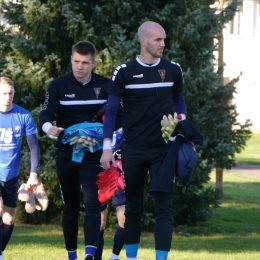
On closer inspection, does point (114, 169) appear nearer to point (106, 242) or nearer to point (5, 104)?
point (5, 104)

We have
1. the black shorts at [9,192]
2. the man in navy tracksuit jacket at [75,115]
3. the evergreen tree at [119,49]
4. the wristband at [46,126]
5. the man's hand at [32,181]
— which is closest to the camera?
the wristband at [46,126]

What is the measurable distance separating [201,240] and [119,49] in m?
3.75

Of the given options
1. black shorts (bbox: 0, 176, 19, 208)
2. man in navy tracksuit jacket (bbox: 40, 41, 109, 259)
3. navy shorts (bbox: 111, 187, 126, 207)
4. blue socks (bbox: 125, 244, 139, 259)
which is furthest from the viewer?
navy shorts (bbox: 111, 187, 126, 207)

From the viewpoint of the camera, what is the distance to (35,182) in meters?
7.71

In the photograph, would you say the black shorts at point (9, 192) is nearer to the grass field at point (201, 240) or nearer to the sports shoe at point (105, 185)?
the grass field at point (201, 240)

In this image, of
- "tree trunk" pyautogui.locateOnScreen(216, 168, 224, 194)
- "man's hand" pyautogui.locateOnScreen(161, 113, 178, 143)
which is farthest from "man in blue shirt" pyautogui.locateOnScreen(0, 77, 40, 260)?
"tree trunk" pyautogui.locateOnScreen(216, 168, 224, 194)

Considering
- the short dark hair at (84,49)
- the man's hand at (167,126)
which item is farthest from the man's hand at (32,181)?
the man's hand at (167,126)

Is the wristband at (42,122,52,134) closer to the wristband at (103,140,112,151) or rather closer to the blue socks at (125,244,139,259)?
the wristband at (103,140,112,151)

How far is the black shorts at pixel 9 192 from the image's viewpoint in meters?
7.92

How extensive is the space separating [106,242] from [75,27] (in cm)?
380

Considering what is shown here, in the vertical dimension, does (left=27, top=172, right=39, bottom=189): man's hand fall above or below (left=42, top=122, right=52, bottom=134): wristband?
below

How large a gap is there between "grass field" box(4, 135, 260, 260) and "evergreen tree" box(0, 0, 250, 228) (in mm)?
661

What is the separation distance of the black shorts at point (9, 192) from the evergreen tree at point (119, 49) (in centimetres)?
476

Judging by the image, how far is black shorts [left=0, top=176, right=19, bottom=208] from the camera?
7.92m
